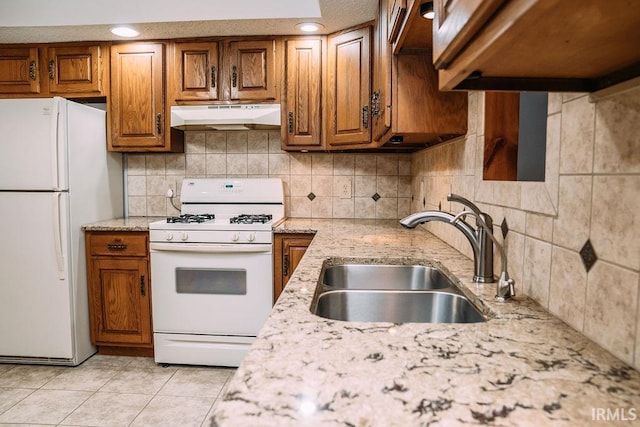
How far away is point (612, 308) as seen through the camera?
73 cm

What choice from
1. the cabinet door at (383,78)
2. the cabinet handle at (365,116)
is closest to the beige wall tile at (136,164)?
the cabinet handle at (365,116)

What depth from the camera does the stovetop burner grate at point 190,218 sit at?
8.94ft

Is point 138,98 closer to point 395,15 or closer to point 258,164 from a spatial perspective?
point 258,164

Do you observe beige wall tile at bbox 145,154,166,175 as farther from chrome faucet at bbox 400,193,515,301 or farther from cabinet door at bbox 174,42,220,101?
chrome faucet at bbox 400,193,515,301

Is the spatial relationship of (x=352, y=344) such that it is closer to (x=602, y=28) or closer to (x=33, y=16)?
(x=602, y=28)

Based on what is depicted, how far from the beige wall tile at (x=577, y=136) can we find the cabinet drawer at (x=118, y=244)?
2.40 meters

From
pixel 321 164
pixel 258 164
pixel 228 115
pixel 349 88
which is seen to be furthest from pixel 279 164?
pixel 349 88

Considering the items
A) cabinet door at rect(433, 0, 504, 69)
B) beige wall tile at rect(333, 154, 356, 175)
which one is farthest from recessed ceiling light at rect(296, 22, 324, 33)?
cabinet door at rect(433, 0, 504, 69)

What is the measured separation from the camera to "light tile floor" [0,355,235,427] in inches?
80.8

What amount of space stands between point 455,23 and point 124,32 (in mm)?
2708

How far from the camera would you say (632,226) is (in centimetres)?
68

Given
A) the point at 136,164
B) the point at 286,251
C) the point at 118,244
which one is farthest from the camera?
the point at 136,164

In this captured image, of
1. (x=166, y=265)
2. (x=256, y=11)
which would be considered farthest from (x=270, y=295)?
(x=256, y=11)

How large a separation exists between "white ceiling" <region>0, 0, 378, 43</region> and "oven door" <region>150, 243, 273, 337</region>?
1.34m
